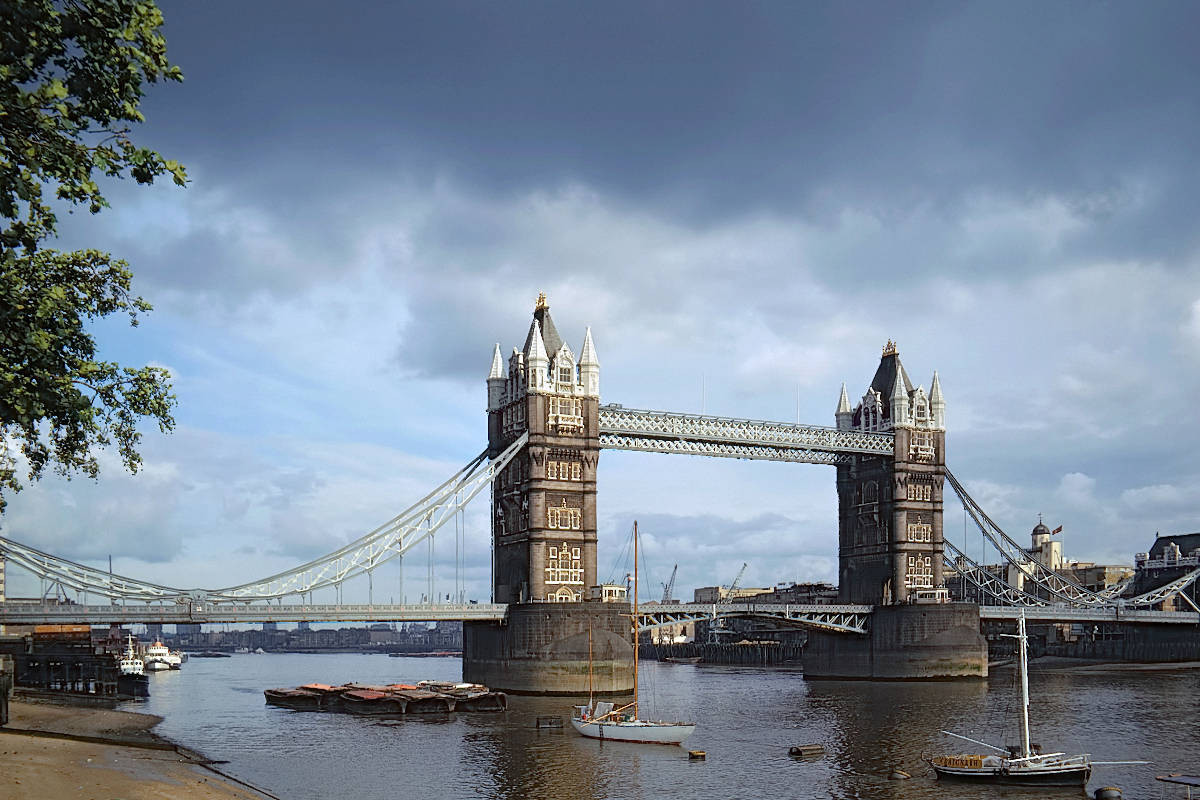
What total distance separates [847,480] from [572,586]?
4824cm

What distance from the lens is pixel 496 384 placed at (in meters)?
126

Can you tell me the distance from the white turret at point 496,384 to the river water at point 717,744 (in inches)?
1250

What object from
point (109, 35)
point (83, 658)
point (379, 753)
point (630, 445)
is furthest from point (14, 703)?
point (109, 35)

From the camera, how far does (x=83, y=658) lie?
407 ft

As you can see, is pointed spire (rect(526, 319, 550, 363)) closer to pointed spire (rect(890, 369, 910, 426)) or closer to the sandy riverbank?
pointed spire (rect(890, 369, 910, 426))

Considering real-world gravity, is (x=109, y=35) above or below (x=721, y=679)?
above

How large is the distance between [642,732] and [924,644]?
206 ft

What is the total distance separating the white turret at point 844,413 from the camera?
151 metres

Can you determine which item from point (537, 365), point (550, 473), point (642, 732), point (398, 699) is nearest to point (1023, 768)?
point (642, 732)

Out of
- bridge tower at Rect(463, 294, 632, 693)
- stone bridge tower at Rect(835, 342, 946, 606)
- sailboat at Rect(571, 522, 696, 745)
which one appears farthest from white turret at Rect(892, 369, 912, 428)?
sailboat at Rect(571, 522, 696, 745)

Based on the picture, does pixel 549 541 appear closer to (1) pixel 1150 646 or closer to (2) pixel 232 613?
(2) pixel 232 613

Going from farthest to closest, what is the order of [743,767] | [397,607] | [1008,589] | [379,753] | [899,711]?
[1008,589], [397,607], [899,711], [379,753], [743,767]

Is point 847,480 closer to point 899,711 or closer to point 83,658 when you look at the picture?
point 899,711

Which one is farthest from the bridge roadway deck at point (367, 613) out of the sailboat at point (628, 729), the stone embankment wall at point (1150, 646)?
the stone embankment wall at point (1150, 646)
